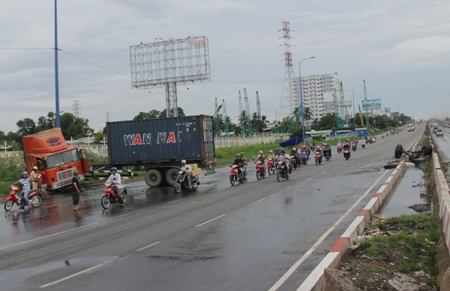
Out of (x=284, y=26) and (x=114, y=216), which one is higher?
(x=284, y=26)

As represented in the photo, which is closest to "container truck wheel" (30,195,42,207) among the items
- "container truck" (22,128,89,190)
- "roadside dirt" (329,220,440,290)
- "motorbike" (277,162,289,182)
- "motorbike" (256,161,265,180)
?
"container truck" (22,128,89,190)

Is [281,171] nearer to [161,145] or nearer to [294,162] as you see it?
[161,145]

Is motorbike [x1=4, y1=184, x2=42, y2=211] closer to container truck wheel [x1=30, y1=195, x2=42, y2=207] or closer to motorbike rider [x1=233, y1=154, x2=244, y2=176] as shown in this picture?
container truck wheel [x1=30, y1=195, x2=42, y2=207]

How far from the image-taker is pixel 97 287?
7.35 meters

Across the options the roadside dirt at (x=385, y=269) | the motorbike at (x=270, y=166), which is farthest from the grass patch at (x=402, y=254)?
the motorbike at (x=270, y=166)

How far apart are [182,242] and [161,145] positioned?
1737cm

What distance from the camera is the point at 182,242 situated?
1069 centimetres

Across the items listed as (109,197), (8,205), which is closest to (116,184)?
(109,197)

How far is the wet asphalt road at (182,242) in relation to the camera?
25.3 ft

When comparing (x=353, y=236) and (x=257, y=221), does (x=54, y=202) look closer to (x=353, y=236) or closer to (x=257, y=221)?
(x=257, y=221)

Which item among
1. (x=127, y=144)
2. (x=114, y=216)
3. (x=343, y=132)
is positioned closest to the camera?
(x=114, y=216)

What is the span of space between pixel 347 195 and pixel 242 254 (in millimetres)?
8958

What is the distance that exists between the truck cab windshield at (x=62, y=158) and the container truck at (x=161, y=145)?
2103 mm

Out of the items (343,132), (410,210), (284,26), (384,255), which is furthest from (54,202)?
(343,132)
